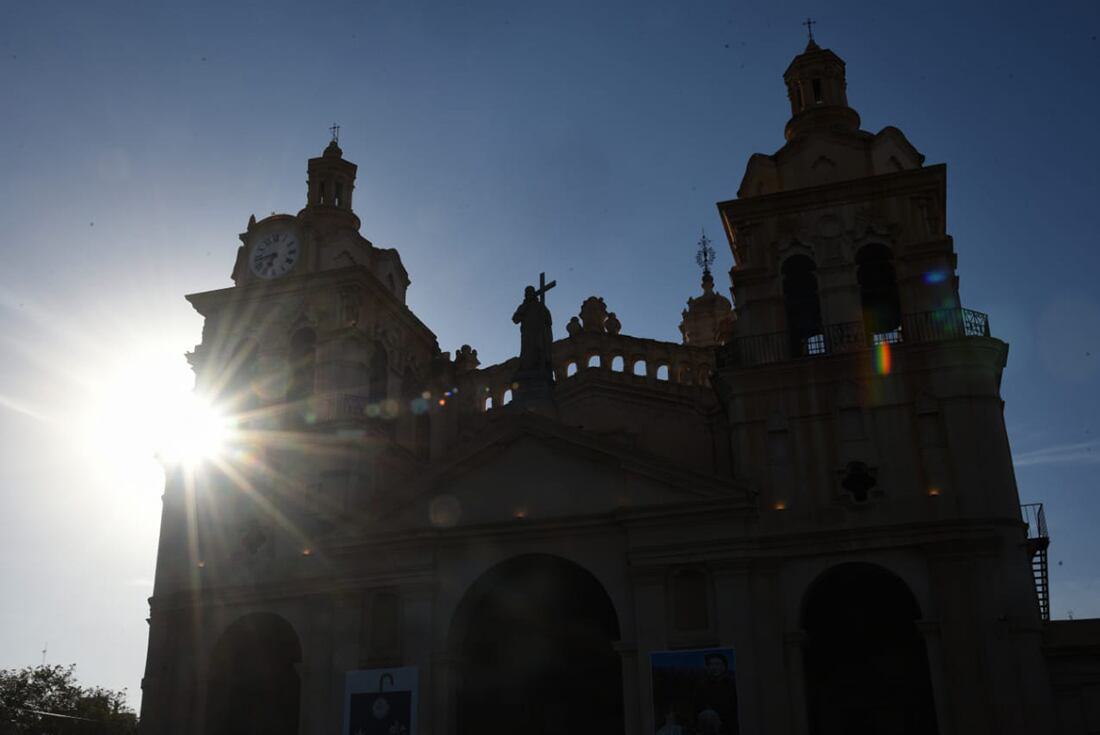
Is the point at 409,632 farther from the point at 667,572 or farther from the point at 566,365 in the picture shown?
the point at 566,365

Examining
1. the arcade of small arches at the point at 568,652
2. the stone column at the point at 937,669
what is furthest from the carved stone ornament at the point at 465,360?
the stone column at the point at 937,669

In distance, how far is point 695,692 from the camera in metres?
25.3

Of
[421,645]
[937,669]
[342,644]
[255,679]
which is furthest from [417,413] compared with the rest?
[937,669]

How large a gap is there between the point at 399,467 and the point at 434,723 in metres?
8.64

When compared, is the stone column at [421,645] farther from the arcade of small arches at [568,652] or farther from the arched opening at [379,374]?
the arched opening at [379,374]

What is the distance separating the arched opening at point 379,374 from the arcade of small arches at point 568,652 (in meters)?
7.54

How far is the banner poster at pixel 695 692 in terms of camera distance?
24.9 metres

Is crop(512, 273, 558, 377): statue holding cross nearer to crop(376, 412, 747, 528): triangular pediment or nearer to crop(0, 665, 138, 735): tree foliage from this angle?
crop(376, 412, 747, 528): triangular pediment

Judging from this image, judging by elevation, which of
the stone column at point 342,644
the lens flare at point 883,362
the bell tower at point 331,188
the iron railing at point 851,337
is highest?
the bell tower at point 331,188

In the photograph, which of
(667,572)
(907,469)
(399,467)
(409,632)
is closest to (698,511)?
(667,572)

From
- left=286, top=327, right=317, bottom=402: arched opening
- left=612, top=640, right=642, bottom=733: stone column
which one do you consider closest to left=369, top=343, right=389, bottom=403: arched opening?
left=286, top=327, right=317, bottom=402: arched opening

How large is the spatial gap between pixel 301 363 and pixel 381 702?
11355 mm

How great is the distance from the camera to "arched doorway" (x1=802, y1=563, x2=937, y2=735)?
25859 mm

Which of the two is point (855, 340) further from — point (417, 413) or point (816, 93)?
point (417, 413)
